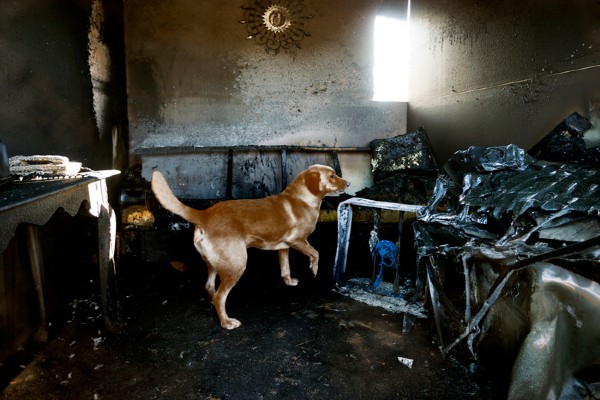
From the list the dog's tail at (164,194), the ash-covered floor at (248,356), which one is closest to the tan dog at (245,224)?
the dog's tail at (164,194)

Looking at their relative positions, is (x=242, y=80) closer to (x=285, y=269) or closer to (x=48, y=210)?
(x=285, y=269)

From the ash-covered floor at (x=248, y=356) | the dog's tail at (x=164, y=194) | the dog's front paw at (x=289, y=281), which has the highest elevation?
the dog's tail at (x=164, y=194)

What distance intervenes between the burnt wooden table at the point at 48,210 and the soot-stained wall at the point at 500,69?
177 inches

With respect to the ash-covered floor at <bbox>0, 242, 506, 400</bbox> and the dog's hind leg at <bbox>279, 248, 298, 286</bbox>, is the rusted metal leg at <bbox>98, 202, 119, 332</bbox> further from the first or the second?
the dog's hind leg at <bbox>279, 248, 298, 286</bbox>

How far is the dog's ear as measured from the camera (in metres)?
4.04

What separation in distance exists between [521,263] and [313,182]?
2.32 metres

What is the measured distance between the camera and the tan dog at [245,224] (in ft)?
10.9

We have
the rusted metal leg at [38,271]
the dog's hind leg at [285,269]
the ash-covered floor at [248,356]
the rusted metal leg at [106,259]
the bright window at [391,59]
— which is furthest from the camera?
the bright window at [391,59]

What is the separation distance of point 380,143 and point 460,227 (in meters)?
3.52

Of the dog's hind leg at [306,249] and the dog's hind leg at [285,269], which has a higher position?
the dog's hind leg at [306,249]

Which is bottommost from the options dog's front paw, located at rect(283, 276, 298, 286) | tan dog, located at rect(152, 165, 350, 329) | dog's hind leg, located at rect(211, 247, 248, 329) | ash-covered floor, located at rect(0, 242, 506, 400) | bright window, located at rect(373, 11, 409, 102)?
ash-covered floor, located at rect(0, 242, 506, 400)

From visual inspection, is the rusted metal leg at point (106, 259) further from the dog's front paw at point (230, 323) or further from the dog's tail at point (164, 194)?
the dog's front paw at point (230, 323)

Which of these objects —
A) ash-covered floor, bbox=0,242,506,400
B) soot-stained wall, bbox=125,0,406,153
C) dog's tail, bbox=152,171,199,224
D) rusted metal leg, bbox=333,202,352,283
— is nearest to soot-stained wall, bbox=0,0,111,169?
dog's tail, bbox=152,171,199,224

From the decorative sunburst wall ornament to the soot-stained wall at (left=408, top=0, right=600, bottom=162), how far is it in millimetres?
2079
